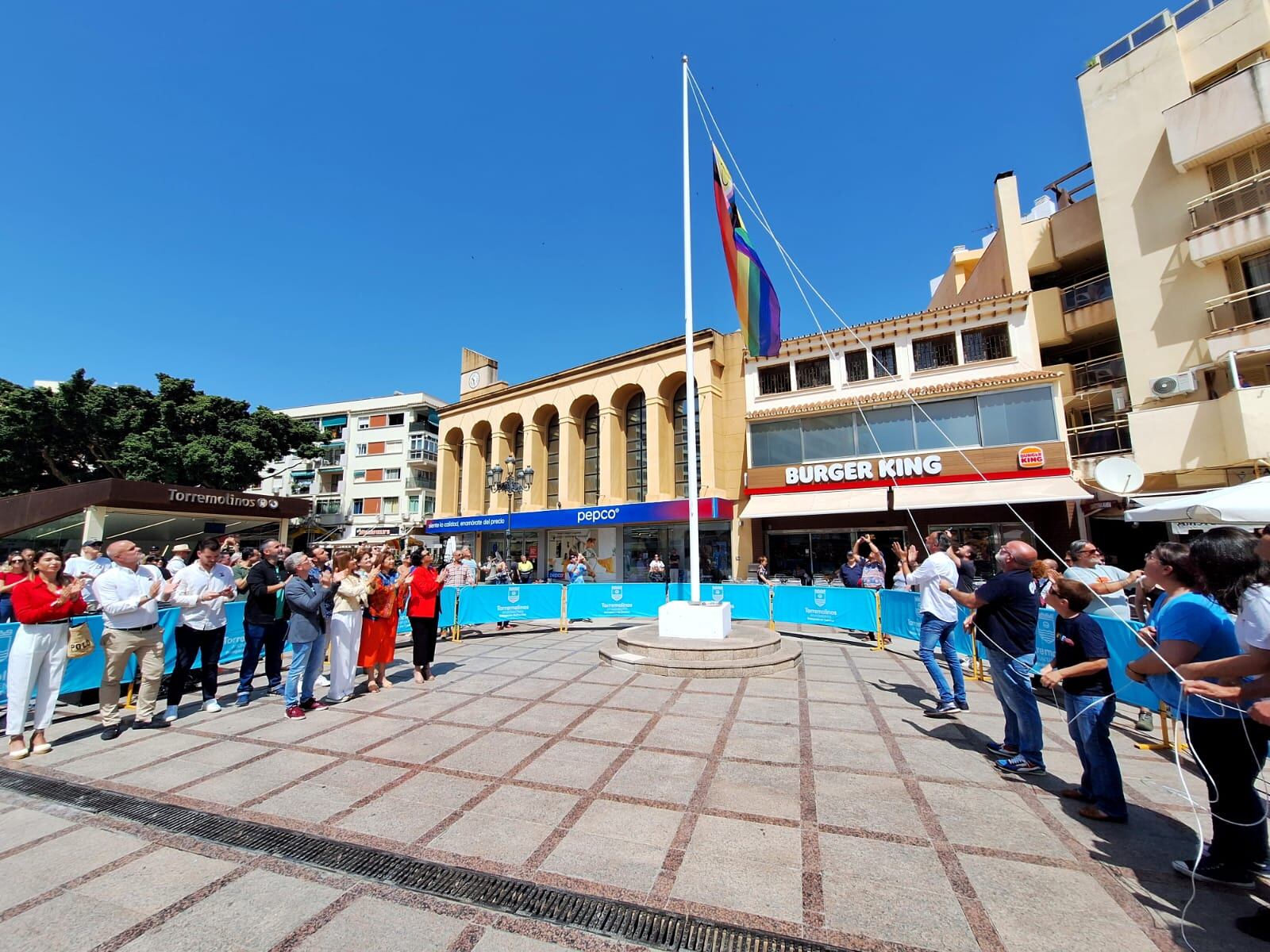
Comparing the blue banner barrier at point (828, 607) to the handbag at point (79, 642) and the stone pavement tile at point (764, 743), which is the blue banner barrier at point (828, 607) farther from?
the handbag at point (79, 642)

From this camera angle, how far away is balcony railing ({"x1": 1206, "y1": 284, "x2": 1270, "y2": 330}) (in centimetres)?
1346

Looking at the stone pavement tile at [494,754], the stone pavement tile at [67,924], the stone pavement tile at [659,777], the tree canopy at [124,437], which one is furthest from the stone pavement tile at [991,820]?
the tree canopy at [124,437]

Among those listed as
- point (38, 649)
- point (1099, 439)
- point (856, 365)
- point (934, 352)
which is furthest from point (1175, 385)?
point (38, 649)

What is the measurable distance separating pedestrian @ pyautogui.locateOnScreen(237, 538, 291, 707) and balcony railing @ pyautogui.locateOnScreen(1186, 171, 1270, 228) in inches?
893

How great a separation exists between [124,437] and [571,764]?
38022 mm

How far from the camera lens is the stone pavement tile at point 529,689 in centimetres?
661

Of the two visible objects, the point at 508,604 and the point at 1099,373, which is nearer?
the point at 508,604

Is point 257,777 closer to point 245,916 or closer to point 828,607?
point 245,916

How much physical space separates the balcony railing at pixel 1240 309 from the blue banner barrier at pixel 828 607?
13264 mm

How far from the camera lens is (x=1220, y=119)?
46.0ft

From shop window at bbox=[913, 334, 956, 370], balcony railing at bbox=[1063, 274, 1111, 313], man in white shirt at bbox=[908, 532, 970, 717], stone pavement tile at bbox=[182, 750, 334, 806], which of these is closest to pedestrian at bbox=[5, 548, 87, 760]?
stone pavement tile at bbox=[182, 750, 334, 806]

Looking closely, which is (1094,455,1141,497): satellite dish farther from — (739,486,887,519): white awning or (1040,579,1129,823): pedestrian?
(739,486,887,519): white awning

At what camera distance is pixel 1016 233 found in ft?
62.4

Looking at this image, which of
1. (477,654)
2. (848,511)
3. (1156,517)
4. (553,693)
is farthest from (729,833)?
(848,511)
